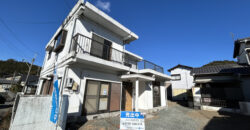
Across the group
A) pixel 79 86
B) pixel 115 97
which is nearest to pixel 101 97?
pixel 115 97

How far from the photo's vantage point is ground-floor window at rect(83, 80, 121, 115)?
206 inches

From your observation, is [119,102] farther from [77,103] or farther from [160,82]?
[160,82]

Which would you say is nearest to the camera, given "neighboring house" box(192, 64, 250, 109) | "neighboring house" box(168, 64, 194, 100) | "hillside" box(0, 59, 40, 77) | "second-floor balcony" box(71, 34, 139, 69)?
"second-floor balcony" box(71, 34, 139, 69)

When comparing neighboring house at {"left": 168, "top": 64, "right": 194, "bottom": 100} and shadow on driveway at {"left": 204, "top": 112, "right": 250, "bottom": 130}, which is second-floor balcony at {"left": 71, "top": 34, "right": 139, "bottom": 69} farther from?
neighboring house at {"left": 168, "top": 64, "right": 194, "bottom": 100}

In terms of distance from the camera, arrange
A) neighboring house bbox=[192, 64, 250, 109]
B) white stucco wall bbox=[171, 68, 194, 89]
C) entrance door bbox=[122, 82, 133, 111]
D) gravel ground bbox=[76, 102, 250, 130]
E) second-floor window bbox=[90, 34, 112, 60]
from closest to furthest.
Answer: gravel ground bbox=[76, 102, 250, 130] < second-floor window bbox=[90, 34, 112, 60] < entrance door bbox=[122, 82, 133, 111] < neighboring house bbox=[192, 64, 250, 109] < white stucco wall bbox=[171, 68, 194, 89]

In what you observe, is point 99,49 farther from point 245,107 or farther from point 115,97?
point 245,107

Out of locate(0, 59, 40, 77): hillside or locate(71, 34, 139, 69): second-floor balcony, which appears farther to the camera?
locate(0, 59, 40, 77): hillside

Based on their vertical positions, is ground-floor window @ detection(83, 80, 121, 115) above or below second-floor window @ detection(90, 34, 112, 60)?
below

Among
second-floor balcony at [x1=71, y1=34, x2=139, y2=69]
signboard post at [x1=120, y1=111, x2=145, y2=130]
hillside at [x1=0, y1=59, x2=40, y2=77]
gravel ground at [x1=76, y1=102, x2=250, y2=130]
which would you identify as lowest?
gravel ground at [x1=76, y1=102, x2=250, y2=130]

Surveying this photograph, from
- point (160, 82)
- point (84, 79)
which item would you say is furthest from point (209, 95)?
point (84, 79)

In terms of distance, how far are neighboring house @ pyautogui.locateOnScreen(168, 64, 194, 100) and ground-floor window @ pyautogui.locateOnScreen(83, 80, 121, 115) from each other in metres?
15.9

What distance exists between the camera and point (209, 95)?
9.69m

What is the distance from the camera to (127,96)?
7.62 m

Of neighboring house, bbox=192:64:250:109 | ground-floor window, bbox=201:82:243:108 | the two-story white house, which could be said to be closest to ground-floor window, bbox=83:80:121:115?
the two-story white house
